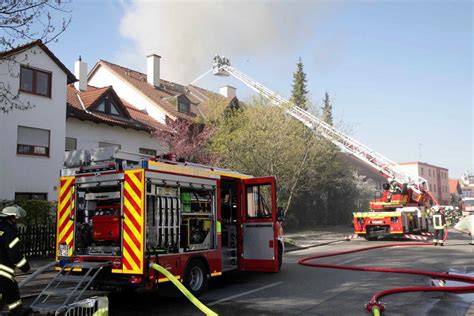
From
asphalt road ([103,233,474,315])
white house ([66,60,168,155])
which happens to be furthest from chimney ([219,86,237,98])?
asphalt road ([103,233,474,315])

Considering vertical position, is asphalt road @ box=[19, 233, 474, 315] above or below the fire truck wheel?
below

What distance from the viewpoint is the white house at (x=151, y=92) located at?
27.3 meters

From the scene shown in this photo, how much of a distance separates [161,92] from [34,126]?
1386 cm

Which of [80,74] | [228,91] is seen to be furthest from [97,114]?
[228,91]

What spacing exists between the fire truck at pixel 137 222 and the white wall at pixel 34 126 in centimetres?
1055

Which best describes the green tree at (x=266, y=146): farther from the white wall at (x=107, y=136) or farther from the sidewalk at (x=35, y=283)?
the sidewalk at (x=35, y=283)

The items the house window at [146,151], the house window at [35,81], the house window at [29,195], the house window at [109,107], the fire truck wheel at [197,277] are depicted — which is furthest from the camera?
the house window at [146,151]

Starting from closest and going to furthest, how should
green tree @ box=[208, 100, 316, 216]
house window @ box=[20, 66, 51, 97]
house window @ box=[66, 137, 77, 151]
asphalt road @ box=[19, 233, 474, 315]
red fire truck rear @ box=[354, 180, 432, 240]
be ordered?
asphalt road @ box=[19, 233, 474, 315], house window @ box=[20, 66, 51, 97], red fire truck rear @ box=[354, 180, 432, 240], house window @ box=[66, 137, 77, 151], green tree @ box=[208, 100, 316, 216]

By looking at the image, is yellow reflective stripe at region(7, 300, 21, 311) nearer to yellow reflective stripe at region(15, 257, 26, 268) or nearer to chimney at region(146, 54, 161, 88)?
yellow reflective stripe at region(15, 257, 26, 268)

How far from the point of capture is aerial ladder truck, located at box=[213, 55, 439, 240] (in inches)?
782

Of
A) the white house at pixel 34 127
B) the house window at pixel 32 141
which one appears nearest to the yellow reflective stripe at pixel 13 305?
the white house at pixel 34 127

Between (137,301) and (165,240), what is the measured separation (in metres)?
1.34

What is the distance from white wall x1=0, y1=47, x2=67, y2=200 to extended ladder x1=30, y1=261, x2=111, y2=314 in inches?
461

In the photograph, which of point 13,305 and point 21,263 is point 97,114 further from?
point 13,305
